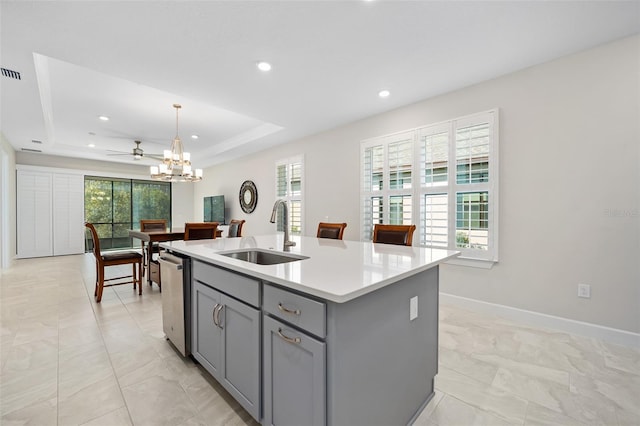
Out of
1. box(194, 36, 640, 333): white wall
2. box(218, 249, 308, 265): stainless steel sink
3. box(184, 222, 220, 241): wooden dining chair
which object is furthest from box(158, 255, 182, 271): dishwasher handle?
box(194, 36, 640, 333): white wall

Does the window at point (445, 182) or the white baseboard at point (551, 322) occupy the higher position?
the window at point (445, 182)

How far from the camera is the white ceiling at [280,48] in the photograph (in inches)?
77.9

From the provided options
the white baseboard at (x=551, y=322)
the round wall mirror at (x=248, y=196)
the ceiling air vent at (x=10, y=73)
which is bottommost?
the white baseboard at (x=551, y=322)

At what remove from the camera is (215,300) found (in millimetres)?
1618

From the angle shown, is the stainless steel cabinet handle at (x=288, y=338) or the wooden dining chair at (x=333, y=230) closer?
the stainless steel cabinet handle at (x=288, y=338)

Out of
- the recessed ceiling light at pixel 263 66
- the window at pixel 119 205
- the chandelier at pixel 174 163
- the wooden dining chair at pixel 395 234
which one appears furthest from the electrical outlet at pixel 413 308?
the window at pixel 119 205

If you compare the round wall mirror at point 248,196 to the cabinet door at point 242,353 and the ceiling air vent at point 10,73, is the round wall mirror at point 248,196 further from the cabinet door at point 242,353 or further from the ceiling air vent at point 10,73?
the cabinet door at point 242,353

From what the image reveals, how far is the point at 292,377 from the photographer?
1125mm

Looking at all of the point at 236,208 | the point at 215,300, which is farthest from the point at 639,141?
the point at 236,208

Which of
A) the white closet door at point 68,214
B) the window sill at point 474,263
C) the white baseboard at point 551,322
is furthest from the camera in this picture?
the white closet door at point 68,214

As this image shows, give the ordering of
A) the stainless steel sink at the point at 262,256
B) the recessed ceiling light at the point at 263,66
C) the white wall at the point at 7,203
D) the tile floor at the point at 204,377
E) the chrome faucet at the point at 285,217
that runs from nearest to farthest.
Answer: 1. the tile floor at the point at 204,377
2. the stainless steel sink at the point at 262,256
3. the chrome faucet at the point at 285,217
4. the recessed ceiling light at the point at 263,66
5. the white wall at the point at 7,203

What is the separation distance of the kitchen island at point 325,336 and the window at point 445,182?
5.87 ft

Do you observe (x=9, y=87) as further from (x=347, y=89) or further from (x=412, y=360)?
(x=412, y=360)

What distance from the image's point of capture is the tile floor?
1494 mm
